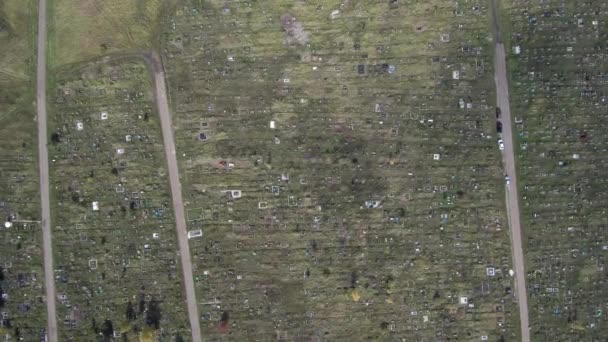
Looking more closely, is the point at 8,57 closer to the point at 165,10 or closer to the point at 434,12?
the point at 165,10

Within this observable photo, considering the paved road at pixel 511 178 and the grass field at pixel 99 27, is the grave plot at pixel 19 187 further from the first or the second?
the paved road at pixel 511 178

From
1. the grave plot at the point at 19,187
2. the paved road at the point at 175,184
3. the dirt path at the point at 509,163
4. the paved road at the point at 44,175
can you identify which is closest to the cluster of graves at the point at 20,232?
the grave plot at the point at 19,187

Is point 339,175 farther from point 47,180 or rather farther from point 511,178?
point 47,180

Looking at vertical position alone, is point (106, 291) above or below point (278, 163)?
below

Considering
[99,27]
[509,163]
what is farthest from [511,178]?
[99,27]

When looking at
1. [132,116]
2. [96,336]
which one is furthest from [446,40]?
[96,336]
